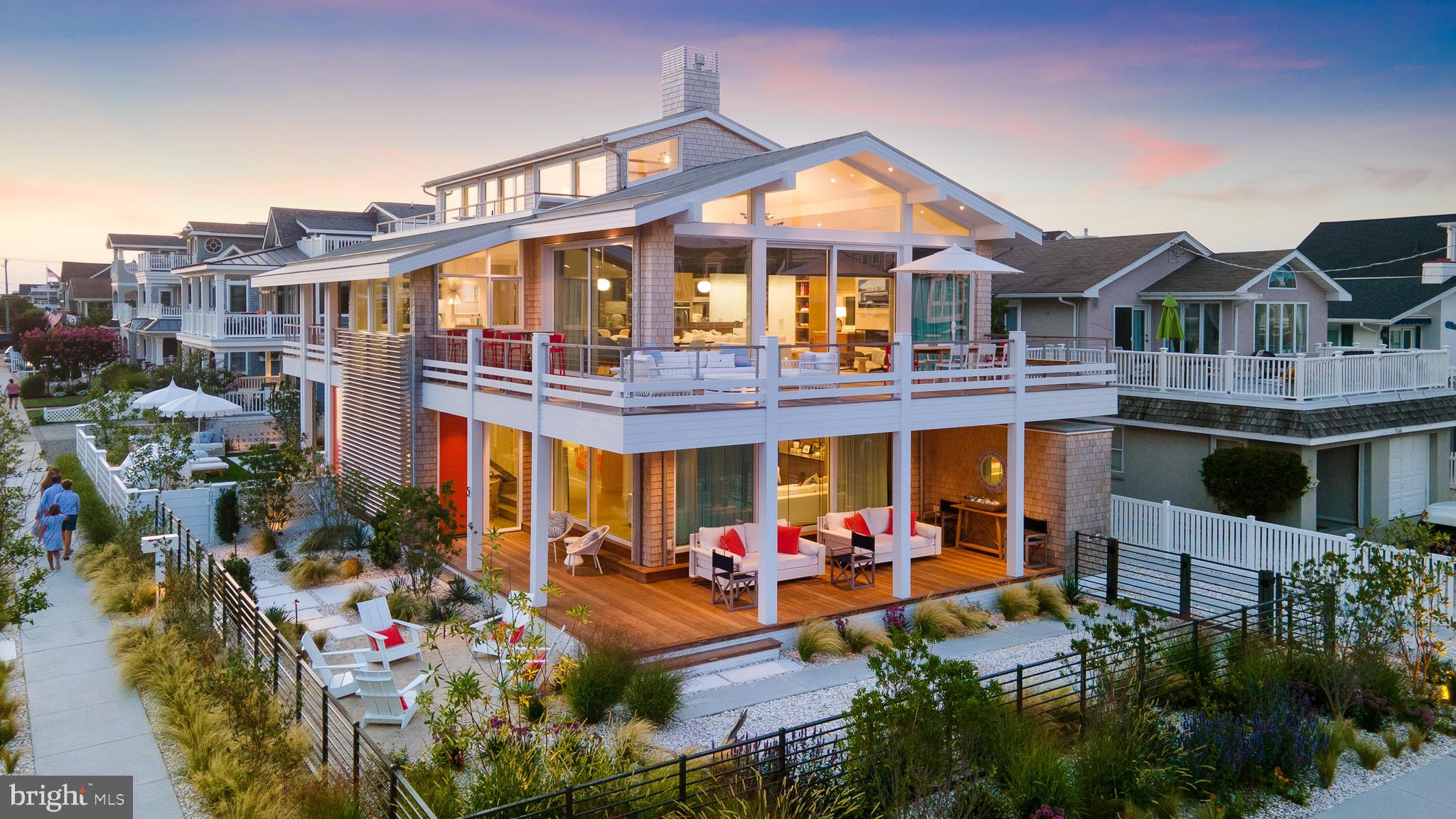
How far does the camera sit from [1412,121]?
2867 cm

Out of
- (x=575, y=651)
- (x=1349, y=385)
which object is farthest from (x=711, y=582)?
(x=1349, y=385)

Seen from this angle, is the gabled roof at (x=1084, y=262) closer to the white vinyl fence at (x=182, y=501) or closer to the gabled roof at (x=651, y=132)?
the gabled roof at (x=651, y=132)

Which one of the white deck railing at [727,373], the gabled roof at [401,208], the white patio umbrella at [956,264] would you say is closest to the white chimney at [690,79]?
the white deck railing at [727,373]

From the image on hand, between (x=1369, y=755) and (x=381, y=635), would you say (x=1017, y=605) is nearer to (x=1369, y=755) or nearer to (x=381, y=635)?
(x=1369, y=755)

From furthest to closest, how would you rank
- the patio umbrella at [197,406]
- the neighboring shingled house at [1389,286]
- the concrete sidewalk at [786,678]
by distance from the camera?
the neighboring shingled house at [1389,286] → the patio umbrella at [197,406] → the concrete sidewalk at [786,678]

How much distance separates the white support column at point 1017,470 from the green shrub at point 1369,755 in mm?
6120

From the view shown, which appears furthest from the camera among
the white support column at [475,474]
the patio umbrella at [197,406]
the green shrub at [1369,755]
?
A: the patio umbrella at [197,406]

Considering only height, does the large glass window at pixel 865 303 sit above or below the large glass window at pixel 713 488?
above

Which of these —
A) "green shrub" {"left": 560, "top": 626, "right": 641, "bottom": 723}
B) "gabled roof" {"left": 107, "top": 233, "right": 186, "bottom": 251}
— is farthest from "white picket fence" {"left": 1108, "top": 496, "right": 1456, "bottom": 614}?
"gabled roof" {"left": 107, "top": 233, "right": 186, "bottom": 251}

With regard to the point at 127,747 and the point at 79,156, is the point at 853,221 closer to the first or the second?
the point at 127,747

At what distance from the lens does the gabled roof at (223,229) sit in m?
46.6

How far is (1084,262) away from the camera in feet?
83.8

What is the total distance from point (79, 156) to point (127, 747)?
32.9 metres

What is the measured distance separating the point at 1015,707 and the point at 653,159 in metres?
13.6
